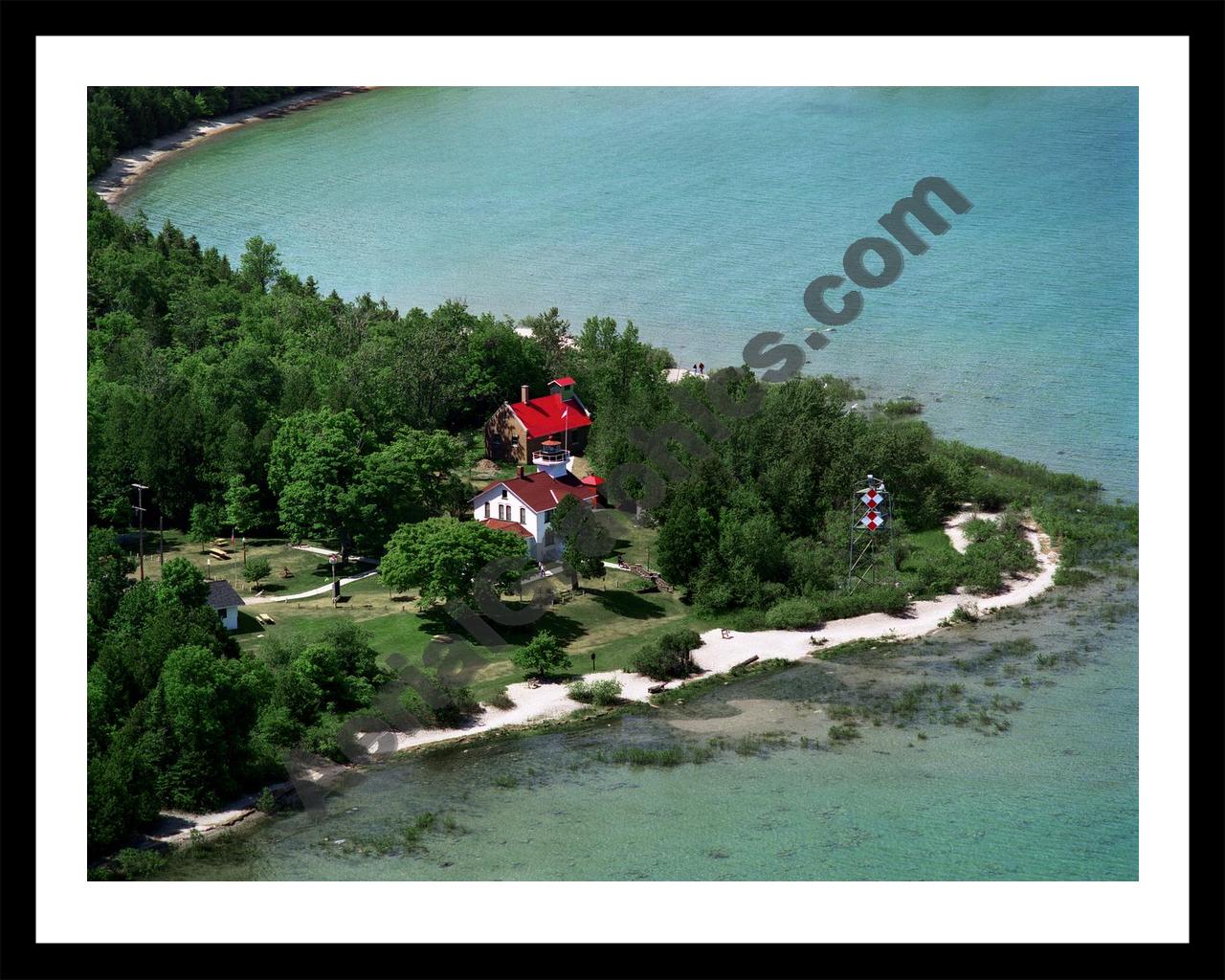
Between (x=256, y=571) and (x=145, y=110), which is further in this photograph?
(x=145, y=110)

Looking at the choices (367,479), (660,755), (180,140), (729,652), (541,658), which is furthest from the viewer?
(180,140)

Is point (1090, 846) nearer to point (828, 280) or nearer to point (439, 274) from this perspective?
point (828, 280)

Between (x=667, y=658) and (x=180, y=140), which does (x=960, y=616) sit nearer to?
(x=667, y=658)

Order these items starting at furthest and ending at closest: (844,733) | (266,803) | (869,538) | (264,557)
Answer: (869,538)
(264,557)
(844,733)
(266,803)

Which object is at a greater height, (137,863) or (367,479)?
(367,479)

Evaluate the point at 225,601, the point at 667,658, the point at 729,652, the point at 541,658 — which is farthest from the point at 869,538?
the point at 225,601

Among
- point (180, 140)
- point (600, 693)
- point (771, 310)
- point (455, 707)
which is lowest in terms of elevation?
Answer: point (455, 707)

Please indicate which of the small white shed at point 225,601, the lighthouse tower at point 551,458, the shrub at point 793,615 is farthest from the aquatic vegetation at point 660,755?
the lighthouse tower at point 551,458

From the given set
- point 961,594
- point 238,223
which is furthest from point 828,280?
point 238,223
